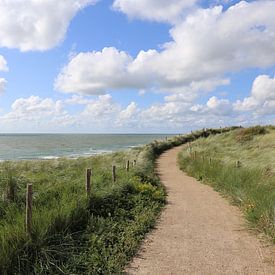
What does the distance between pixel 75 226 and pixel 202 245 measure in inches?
105

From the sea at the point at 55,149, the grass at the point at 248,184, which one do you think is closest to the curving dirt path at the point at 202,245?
the grass at the point at 248,184

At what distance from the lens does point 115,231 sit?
8.52m

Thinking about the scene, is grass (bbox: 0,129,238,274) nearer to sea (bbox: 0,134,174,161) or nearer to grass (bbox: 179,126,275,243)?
→ grass (bbox: 179,126,275,243)

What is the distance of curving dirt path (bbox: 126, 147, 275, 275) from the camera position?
6.70 metres

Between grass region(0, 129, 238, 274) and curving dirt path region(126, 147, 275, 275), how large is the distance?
374mm

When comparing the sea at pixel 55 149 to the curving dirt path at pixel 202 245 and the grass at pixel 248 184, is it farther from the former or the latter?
the curving dirt path at pixel 202 245

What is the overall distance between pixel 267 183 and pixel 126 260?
6605 millimetres

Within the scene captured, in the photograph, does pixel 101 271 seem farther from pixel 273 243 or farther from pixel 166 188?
pixel 166 188

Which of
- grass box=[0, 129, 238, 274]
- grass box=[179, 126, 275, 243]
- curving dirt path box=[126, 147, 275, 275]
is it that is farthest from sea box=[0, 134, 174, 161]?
curving dirt path box=[126, 147, 275, 275]

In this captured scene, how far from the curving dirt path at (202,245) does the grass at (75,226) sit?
37 centimetres

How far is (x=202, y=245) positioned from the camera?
26.1ft

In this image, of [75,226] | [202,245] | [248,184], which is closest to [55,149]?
[248,184]

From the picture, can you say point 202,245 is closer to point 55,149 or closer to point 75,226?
point 75,226

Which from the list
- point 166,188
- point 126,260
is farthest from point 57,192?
point 166,188
